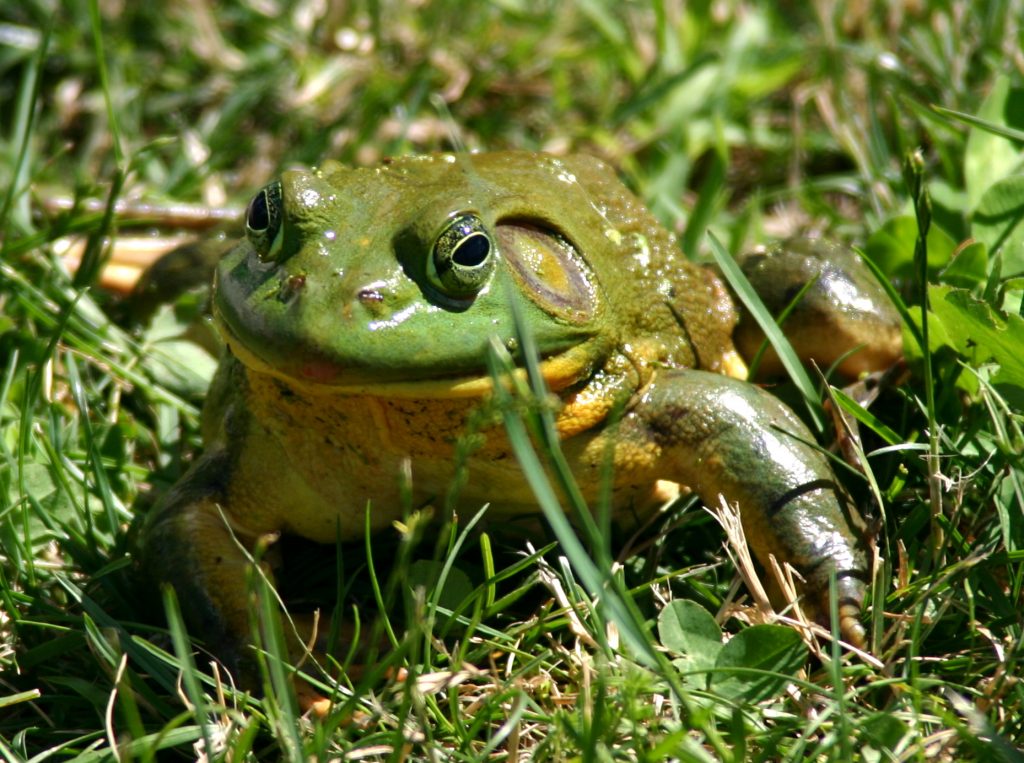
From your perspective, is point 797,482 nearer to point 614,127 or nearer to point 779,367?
point 779,367

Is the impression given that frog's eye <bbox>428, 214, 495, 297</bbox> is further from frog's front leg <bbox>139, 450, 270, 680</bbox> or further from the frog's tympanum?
frog's front leg <bbox>139, 450, 270, 680</bbox>

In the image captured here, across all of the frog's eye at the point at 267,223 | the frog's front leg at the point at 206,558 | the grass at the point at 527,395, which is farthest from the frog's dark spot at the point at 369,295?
the frog's front leg at the point at 206,558

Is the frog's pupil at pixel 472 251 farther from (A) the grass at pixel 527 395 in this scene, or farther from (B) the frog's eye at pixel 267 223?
(A) the grass at pixel 527 395

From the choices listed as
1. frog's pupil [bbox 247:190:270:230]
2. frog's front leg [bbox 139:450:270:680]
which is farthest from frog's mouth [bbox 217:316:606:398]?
frog's front leg [bbox 139:450:270:680]

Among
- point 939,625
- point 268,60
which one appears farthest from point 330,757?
point 268,60

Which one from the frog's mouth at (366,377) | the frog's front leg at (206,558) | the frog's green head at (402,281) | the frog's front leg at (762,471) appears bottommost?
the frog's front leg at (206,558)

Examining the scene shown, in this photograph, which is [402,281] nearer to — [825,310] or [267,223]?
[267,223]

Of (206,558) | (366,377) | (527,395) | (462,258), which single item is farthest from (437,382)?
(206,558)
